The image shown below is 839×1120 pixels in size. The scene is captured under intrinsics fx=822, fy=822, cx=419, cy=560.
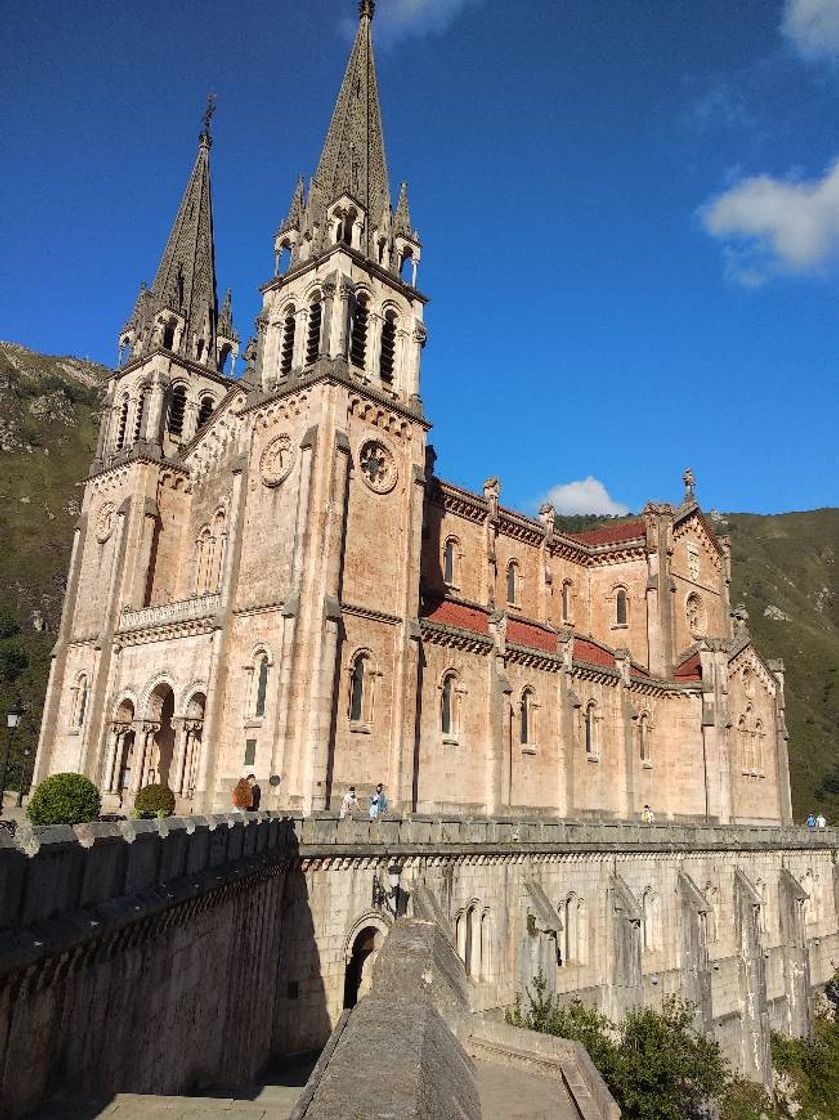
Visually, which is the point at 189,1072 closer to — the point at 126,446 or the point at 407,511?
the point at 407,511

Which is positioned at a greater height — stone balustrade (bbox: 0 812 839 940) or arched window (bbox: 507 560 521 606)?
arched window (bbox: 507 560 521 606)

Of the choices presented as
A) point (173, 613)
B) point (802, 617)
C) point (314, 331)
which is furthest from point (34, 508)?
point (802, 617)

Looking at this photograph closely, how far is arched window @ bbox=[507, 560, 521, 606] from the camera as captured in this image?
40.9 meters

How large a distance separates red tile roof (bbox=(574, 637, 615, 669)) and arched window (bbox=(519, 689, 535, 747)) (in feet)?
12.6

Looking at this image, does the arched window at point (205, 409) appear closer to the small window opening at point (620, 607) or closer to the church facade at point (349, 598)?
the church facade at point (349, 598)

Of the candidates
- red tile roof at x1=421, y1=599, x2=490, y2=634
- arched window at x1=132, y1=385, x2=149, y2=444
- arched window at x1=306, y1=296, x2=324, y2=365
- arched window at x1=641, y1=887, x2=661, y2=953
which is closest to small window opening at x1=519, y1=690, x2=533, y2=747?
red tile roof at x1=421, y1=599, x2=490, y2=634

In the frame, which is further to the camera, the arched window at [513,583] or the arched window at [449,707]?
the arched window at [513,583]

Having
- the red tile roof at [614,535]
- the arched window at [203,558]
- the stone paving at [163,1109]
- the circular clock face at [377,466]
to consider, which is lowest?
the stone paving at [163,1109]

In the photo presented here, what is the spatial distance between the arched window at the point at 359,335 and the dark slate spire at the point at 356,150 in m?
3.86

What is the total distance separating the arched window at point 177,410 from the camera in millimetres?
40344

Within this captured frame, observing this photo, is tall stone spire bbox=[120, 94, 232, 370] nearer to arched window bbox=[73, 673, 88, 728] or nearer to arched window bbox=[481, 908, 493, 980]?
arched window bbox=[73, 673, 88, 728]

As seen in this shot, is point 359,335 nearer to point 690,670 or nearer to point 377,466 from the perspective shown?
point 377,466

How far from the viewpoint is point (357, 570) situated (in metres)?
29.5

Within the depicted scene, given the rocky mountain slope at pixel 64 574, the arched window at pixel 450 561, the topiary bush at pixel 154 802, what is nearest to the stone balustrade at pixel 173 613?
the topiary bush at pixel 154 802
